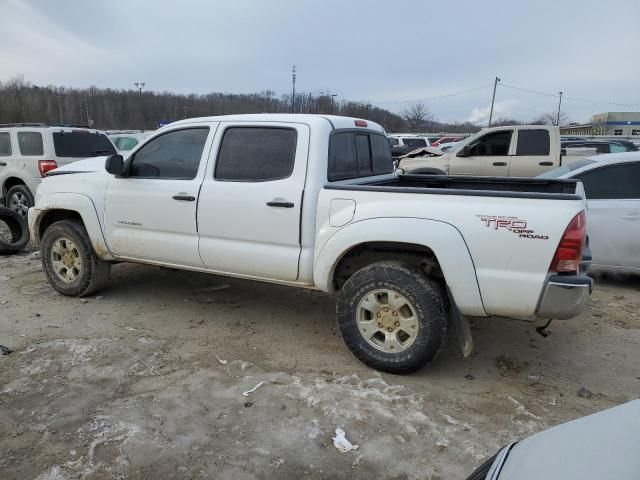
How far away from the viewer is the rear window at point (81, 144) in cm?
939

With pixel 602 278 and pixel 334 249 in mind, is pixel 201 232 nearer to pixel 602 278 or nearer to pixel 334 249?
pixel 334 249

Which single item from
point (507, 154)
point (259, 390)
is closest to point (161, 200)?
point (259, 390)

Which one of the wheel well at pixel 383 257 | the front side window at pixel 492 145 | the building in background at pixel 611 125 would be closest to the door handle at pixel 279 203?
the wheel well at pixel 383 257

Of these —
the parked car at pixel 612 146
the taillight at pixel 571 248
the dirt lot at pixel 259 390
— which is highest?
the parked car at pixel 612 146

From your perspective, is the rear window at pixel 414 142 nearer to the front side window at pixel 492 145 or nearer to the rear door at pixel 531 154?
the front side window at pixel 492 145

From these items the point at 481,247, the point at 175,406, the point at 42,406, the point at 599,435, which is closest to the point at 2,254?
the point at 42,406

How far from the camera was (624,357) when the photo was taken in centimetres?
415

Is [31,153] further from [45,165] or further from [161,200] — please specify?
[161,200]

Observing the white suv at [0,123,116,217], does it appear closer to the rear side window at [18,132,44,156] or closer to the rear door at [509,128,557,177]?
the rear side window at [18,132,44,156]

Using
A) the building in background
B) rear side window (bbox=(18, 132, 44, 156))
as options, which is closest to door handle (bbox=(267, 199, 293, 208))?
rear side window (bbox=(18, 132, 44, 156))

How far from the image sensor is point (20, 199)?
9531 mm

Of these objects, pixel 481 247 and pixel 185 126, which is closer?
pixel 481 247

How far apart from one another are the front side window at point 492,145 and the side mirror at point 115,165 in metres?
7.97

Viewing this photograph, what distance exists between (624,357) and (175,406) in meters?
3.58
